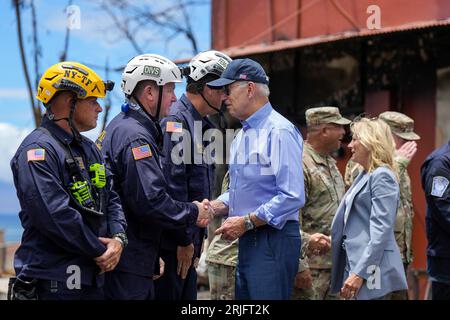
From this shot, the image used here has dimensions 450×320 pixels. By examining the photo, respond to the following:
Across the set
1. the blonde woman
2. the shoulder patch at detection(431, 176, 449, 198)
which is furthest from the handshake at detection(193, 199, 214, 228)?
the shoulder patch at detection(431, 176, 449, 198)

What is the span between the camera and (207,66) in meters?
6.09

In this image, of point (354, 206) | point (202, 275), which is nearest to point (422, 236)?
point (202, 275)

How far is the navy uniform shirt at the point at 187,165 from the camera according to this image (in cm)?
571

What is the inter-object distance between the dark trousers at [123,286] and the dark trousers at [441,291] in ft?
8.57

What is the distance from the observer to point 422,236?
33.0ft

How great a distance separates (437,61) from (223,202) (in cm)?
488

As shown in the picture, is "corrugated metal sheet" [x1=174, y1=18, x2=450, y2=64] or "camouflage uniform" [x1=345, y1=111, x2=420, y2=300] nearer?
"camouflage uniform" [x1=345, y1=111, x2=420, y2=300]

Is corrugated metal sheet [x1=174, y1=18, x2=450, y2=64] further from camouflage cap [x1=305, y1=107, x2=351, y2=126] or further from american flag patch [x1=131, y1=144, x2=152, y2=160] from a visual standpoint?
american flag patch [x1=131, y1=144, x2=152, y2=160]

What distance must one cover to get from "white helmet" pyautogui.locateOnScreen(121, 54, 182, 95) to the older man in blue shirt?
0.31 meters

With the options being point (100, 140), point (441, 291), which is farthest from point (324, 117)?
point (100, 140)

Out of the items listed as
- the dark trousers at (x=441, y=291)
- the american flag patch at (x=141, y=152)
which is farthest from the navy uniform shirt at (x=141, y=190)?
the dark trousers at (x=441, y=291)

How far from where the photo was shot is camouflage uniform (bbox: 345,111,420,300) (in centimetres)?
710

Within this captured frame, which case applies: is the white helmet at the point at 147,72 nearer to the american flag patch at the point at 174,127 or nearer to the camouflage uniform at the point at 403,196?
the american flag patch at the point at 174,127
